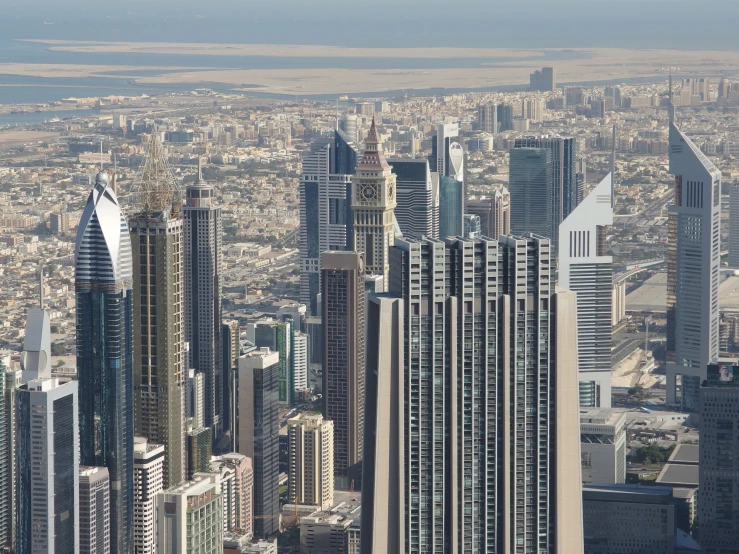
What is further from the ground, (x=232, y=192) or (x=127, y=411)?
(x=232, y=192)

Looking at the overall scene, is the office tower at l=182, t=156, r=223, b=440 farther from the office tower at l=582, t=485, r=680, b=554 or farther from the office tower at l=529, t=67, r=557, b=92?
the office tower at l=529, t=67, r=557, b=92

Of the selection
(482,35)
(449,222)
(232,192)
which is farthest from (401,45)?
(449,222)

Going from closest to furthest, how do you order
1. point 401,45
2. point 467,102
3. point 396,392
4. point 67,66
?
1. point 396,392
2. point 467,102
3. point 67,66
4. point 401,45

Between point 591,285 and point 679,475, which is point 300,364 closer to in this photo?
point 591,285

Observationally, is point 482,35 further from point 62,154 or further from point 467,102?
point 62,154

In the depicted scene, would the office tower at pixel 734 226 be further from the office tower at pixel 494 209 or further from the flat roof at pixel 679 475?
the flat roof at pixel 679 475

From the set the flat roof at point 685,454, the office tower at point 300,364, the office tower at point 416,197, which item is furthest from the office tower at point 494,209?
the flat roof at point 685,454

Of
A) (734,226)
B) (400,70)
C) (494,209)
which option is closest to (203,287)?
(494,209)
